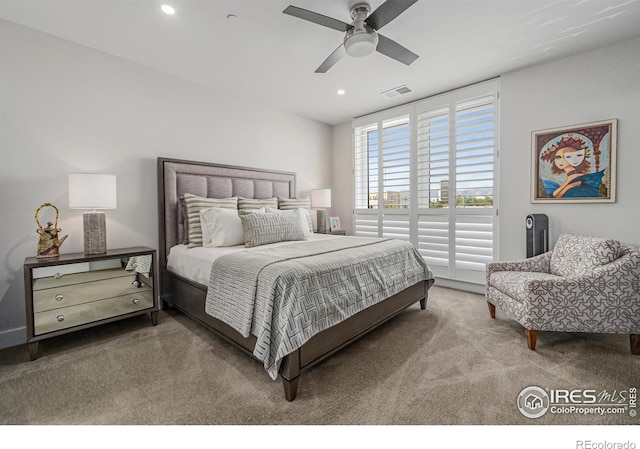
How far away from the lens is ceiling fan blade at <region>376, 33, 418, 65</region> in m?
2.17

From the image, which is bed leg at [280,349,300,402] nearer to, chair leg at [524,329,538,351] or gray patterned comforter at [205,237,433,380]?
gray patterned comforter at [205,237,433,380]

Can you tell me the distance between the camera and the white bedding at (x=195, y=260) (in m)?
2.38

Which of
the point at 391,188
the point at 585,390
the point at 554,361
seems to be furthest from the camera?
the point at 391,188

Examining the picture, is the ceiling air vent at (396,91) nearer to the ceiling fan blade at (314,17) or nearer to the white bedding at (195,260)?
the ceiling fan blade at (314,17)

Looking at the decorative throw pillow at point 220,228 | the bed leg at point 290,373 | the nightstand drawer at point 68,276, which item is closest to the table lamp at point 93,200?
the nightstand drawer at point 68,276

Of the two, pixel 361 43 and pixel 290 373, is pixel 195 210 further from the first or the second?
pixel 361 43

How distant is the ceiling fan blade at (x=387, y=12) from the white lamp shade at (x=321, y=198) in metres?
2.73

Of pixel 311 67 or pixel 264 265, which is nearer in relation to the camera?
pixel 264 265

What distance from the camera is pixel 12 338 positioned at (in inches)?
93.9

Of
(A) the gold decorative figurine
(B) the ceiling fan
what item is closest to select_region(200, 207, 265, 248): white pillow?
(A) the gold decorative figurine

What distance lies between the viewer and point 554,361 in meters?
2.04
